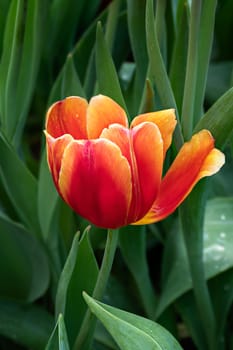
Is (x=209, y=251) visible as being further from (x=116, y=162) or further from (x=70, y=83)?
(x=116, y=162)

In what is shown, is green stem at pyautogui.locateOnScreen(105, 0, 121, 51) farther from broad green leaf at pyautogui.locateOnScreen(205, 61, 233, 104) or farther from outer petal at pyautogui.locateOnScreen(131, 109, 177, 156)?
outer petal at pyautogui.locateOnScreen(131, 109, 177, 156)

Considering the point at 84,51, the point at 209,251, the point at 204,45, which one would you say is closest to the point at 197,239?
the point at 209,251

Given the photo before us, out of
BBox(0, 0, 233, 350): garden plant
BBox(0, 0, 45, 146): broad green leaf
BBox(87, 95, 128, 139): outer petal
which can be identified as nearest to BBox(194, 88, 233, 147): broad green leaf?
BBox(0, 0, 233, 350): garden plant

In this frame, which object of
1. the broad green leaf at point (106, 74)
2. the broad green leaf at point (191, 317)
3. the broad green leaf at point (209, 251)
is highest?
the broad green leaf at point (106, 74)

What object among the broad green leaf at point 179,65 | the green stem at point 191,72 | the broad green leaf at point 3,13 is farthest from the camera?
the broad green leaf at point 3,13

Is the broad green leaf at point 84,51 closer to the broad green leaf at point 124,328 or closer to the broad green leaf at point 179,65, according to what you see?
the broad green leaf at point 179,65

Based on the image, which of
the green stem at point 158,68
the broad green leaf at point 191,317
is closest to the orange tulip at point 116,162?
the green stem at point 158,68
